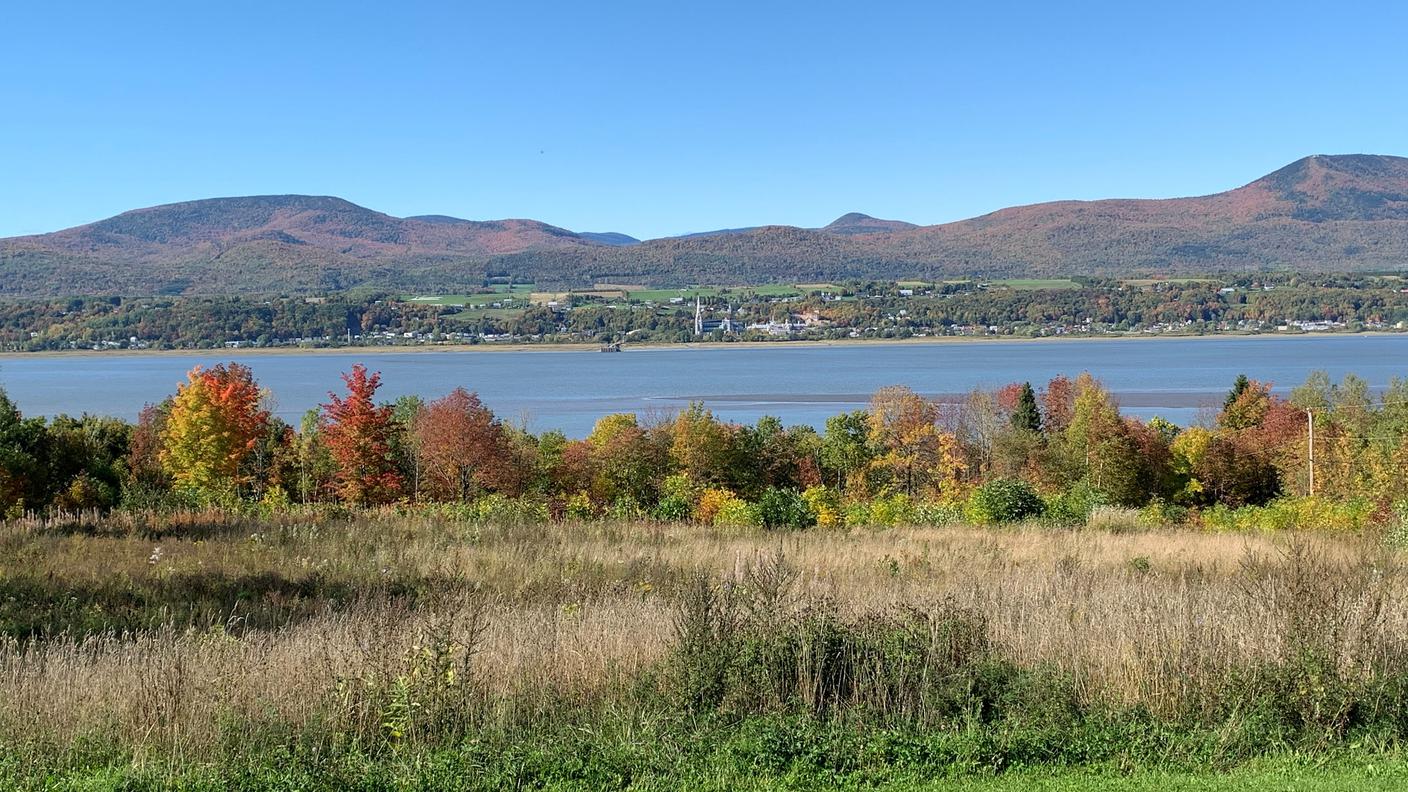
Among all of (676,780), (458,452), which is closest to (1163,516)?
(676,780)

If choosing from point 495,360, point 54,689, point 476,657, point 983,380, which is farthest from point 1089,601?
point 495,360

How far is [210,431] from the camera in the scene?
5191 centimetres

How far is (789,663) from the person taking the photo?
753 centimetres

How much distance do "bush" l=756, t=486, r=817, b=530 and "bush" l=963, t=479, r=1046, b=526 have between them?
11.9 ft

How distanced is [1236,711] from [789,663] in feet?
8.77

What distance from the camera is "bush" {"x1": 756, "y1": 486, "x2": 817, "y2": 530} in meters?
23.5

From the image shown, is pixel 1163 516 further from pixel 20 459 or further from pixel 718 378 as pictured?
pixel 718 378

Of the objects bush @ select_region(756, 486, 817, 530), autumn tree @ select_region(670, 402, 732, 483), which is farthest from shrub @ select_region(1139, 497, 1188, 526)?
autumn tree @ select_region(670, 402, 732, 483)

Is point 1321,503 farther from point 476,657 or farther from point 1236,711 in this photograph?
point 476,657

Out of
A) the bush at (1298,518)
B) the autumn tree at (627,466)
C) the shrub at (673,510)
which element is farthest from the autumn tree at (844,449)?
the bush at (1298,518)

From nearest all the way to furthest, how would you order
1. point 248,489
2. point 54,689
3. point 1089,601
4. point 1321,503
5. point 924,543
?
point 54,689, point 1089,601, point 924,543, point 1321,503, point 248,489

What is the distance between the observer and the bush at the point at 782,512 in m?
23.5

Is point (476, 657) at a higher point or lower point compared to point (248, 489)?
higher

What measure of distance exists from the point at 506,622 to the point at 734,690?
89.8 inches
